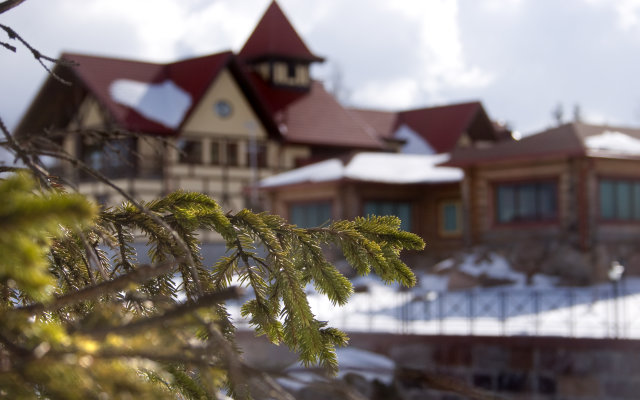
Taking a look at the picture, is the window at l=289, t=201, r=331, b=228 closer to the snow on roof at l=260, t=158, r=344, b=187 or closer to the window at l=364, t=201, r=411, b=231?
the snow on roof at l=260, t=158, r=344, b=187

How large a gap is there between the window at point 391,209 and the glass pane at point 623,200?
691cm

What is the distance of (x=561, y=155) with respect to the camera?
23.0 metres

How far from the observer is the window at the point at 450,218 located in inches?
1160

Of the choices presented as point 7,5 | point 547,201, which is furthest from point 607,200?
point 7,5

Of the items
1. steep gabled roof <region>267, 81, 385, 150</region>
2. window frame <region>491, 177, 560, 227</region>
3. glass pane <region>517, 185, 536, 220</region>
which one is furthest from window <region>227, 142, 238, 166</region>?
glass pane <region>517, 185, 536, 220</region>

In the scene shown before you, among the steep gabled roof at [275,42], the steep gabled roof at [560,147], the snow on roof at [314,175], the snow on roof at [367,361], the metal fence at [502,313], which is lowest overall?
the snow on roof at [367,361]

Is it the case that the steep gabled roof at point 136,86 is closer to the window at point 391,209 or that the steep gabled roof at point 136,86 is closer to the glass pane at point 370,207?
the window at point 391,209

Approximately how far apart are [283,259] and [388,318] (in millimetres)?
17924

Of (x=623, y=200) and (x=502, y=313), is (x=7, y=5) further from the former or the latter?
(x=623, y=200)

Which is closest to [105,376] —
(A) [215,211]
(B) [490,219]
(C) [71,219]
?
(C) [71,219]

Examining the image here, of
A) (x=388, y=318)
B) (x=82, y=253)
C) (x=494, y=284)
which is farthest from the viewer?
(x=494, y=284)

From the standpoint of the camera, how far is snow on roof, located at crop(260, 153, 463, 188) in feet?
90.2

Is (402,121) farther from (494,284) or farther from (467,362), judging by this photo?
(467,362)

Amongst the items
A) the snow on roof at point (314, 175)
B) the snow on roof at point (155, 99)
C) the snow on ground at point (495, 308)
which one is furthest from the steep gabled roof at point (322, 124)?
the snow on ground at point (495, 308)
